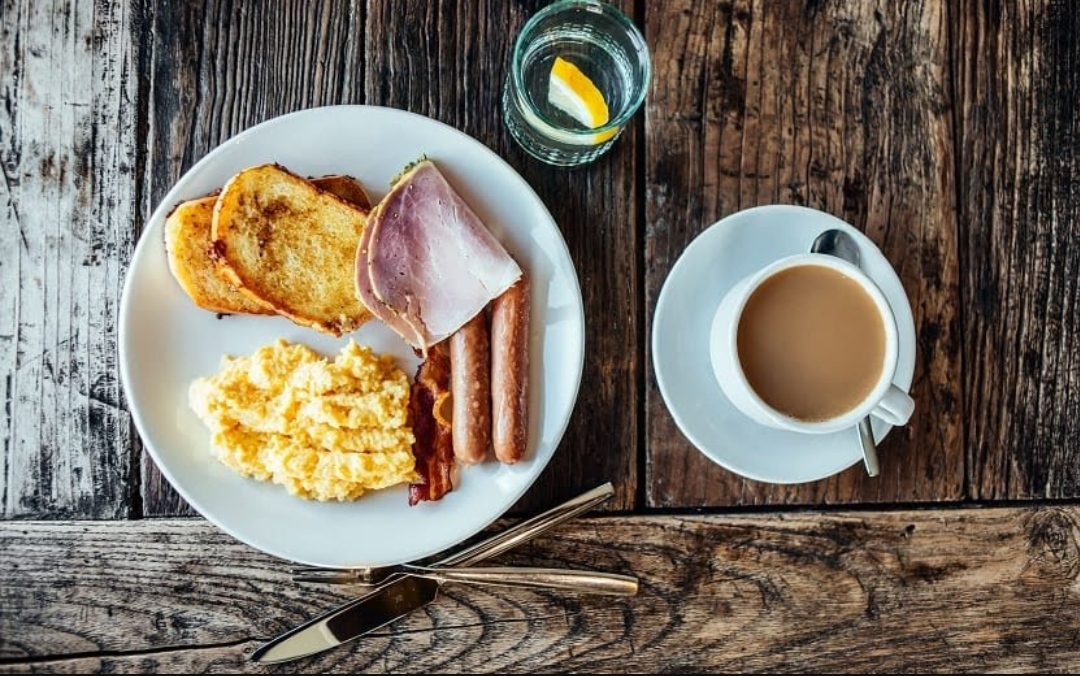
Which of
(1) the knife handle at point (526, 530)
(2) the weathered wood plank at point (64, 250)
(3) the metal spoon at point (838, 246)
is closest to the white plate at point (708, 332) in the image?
(3) the metal spoon at point (838, 246)

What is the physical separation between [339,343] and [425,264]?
24 cm

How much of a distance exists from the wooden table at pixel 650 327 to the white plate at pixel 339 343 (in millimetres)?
154

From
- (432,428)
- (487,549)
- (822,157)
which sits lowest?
(487,549)

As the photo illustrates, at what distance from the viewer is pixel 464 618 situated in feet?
6.23

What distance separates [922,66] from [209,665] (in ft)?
6.26

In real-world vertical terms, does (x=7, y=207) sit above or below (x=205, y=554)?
above

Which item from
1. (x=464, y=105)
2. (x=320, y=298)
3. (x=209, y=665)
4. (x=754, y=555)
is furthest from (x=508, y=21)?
(x=209, y=665)

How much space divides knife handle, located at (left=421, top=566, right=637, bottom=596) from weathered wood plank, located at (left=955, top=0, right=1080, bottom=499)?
0.80m

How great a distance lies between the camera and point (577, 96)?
1769 millimetres

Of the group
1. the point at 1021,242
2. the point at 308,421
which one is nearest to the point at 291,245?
the point at 308,421

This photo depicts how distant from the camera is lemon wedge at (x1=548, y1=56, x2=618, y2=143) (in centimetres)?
177

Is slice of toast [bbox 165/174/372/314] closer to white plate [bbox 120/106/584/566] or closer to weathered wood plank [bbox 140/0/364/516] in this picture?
white plate [bbox 120/106/584/566]

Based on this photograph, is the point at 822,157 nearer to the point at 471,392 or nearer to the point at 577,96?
A: the point at 577,96

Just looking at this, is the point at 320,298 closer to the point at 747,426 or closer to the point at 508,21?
the point at 508,21
